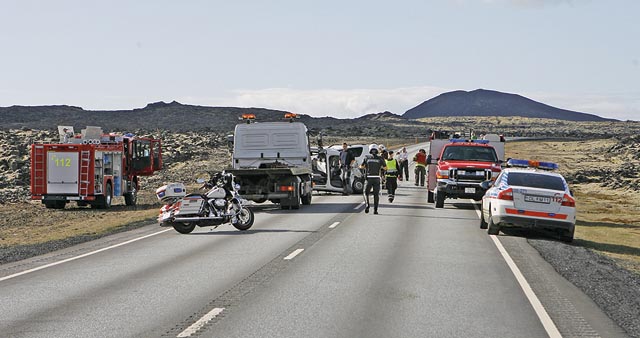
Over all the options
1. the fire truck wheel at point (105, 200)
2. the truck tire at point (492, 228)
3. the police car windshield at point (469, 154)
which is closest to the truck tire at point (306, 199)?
the police car windshield at point (469, 154)

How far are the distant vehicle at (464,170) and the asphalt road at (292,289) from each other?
24.0 feet

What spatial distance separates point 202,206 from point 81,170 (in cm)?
1283

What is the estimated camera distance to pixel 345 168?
37125 millimetres

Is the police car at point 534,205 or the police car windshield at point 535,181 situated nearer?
the police car at point 534,205

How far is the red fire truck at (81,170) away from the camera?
105 ft

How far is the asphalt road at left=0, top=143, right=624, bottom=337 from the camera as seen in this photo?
31.9 feet

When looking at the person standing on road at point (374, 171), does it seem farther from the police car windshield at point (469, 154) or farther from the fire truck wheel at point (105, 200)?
the fire truck wheel at point (105, 200)

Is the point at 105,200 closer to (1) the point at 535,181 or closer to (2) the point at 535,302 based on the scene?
(1) the point at 535,181

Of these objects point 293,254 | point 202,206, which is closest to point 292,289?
point 293,254

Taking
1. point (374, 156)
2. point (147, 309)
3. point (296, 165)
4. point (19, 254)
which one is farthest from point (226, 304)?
point (296, 165)

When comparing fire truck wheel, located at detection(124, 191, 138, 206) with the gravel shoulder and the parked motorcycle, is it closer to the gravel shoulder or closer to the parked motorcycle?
the parked motorcycle

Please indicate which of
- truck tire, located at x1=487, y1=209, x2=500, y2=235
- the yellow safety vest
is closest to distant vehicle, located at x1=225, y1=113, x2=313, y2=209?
the yellow safety vest

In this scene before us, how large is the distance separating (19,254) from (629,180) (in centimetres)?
3927

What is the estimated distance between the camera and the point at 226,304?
36.3 feet
